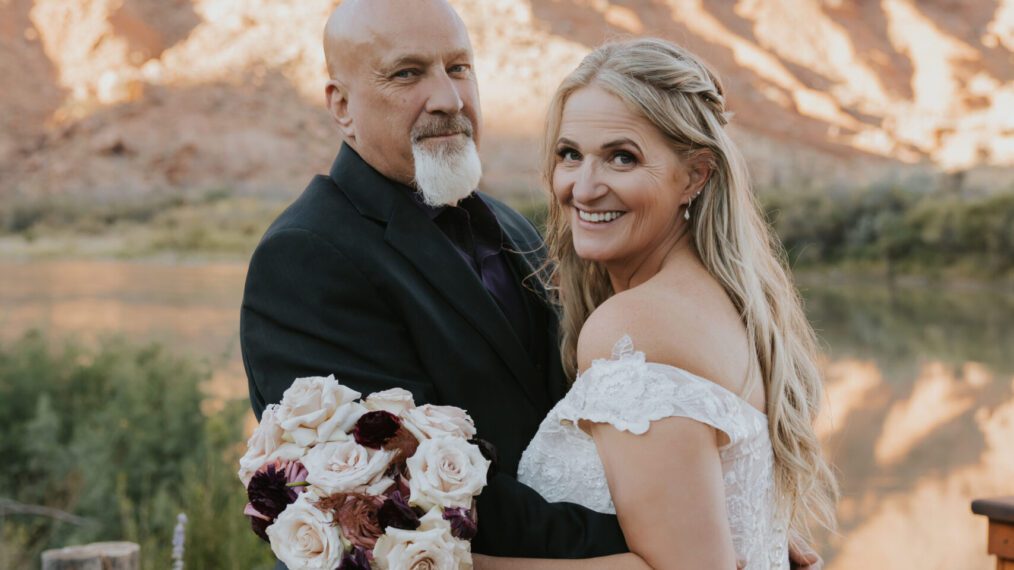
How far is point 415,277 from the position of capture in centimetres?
285

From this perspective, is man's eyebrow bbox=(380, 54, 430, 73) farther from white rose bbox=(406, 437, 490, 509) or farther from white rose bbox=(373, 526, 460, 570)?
white rose bbox=(373, 526, 460, 570)

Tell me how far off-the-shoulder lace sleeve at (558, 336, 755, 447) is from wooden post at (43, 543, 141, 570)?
7.01 feet

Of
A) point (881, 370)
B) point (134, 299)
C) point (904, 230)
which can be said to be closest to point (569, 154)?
point (881, 370)

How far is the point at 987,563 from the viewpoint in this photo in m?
11.4

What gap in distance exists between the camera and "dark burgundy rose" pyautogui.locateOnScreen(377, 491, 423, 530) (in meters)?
2.09

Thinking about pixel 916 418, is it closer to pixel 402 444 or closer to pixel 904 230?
pixel 904 230

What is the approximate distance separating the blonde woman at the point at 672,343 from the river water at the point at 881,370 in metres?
6.21

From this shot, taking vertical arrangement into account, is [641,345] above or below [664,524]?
above

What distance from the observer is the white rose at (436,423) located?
2.16 m

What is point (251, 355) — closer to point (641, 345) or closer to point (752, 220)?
point (641, 345)

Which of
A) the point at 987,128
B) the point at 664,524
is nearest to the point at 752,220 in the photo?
the point at 664,524

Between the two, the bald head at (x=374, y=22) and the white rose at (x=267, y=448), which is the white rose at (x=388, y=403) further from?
the bald head at (x=374, y=22)

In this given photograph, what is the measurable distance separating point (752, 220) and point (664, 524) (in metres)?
0.86

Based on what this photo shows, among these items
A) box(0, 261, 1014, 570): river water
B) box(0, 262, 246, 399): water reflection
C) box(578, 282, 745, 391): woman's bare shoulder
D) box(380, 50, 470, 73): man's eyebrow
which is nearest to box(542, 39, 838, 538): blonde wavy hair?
box(578, 282, 745, 391): woman's bare shoulder
